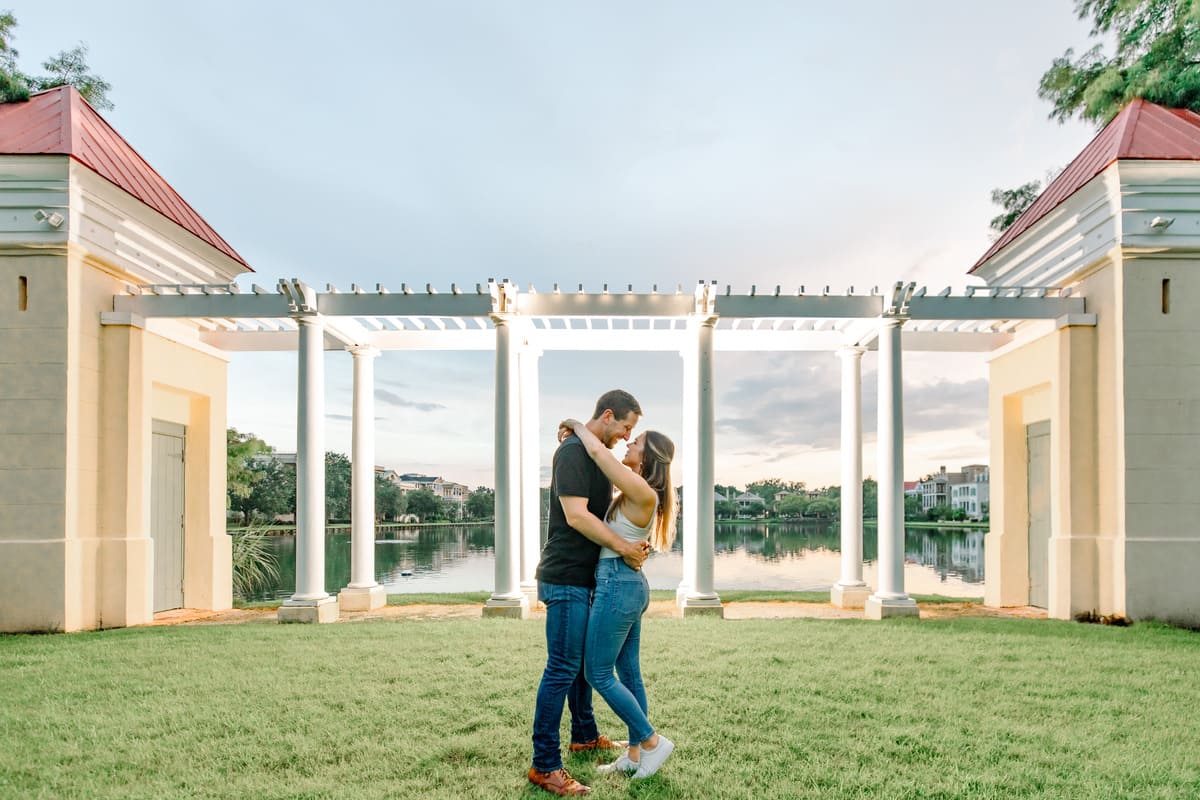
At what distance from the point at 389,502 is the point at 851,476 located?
53.5m

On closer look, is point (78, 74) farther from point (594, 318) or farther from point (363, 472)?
point (594, 318)

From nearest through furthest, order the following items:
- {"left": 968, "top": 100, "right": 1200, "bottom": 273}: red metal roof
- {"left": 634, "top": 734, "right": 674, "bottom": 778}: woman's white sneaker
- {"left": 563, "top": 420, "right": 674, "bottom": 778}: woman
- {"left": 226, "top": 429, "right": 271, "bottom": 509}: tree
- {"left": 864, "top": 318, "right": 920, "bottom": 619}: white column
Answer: {"left": 563, "top": 420, "right": 674, "bottom": 778}: woman < {"left": 634, "top": 734, "right": 674, "bottom": 778}: woman's white sneaker < {"left": 968, "top": 100, "right": 1200, "bottom": 273}: red metal roof < {"left": 864, "top": 318, "right": 920, "bottom": 619}: white column < {"left": 226, "top": 429, "right": 271, "bottom": 509}: tree

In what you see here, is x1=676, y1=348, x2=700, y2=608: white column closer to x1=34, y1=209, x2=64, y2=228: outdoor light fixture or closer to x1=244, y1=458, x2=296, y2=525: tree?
x1=34, y1=209, x2=64, y2=228: outdoor light fixture

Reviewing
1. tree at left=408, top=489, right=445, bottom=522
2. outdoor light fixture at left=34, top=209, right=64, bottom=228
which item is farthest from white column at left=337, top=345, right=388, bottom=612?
tree at left=408, top=489, right=445, bottom=522

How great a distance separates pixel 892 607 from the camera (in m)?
9.65

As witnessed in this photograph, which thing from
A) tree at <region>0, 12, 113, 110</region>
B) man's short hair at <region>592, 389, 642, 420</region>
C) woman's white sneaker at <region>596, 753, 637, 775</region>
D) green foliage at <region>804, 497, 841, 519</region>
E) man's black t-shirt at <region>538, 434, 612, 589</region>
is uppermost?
tree at <region>0, 12, 113, 110</region>

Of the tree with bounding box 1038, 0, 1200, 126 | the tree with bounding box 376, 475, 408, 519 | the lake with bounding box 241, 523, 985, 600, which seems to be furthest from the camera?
the tree with bounding box 376, 475, 408, 519

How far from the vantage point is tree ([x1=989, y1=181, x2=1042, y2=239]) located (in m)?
17.2

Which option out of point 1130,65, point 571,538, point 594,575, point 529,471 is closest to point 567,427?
point 571,538

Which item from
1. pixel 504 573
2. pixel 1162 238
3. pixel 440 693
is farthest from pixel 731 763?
pixel 1162 238

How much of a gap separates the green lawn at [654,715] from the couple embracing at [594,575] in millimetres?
311

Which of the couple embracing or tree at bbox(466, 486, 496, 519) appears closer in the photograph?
the couple embracing

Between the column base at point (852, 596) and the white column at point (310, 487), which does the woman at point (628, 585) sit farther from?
the column base at point (852, 596)

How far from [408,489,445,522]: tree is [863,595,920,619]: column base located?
5865cm
